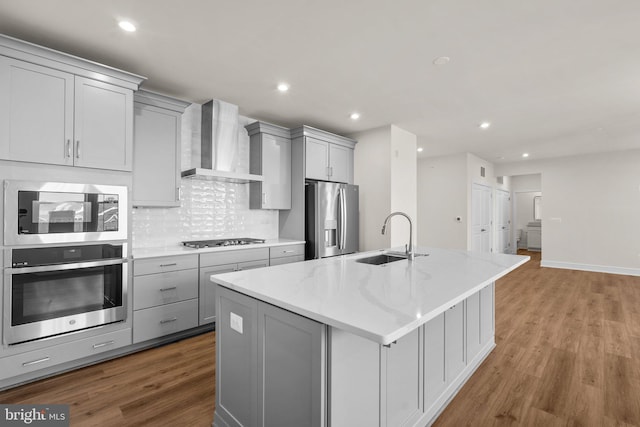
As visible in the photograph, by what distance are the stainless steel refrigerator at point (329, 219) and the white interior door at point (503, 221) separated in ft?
18.9

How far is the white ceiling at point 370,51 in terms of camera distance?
2037mm

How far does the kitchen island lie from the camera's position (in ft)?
3.98

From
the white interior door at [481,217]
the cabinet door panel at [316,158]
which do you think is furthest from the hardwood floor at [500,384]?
the white interior door at [481,217]

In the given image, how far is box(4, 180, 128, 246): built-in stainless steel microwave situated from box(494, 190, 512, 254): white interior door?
867 cm

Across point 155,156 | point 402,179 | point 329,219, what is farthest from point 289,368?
point 402,179

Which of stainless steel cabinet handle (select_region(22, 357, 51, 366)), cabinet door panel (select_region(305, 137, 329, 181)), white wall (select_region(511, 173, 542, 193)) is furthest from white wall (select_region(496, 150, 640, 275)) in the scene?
stainless steel cabinet handle (select_region(22, 357, 51, 366))

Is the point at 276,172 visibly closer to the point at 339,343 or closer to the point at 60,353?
the point at 60,353

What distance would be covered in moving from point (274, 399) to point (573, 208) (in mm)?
8234

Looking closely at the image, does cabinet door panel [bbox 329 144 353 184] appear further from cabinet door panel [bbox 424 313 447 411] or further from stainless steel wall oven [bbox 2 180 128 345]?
cabinet door panel [bbox 424 313 447 411]

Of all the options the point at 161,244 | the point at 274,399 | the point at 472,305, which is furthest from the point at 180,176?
the point at 472,305

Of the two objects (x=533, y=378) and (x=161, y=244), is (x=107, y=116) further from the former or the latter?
(x=533, y=378)

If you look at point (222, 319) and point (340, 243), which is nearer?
→ point (222, 319)

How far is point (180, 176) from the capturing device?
10.9 ft

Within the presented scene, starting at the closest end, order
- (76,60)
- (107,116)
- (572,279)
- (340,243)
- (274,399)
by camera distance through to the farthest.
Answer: (274,399) < (76,60) < (107,116) < (340,243) < (572,279)
